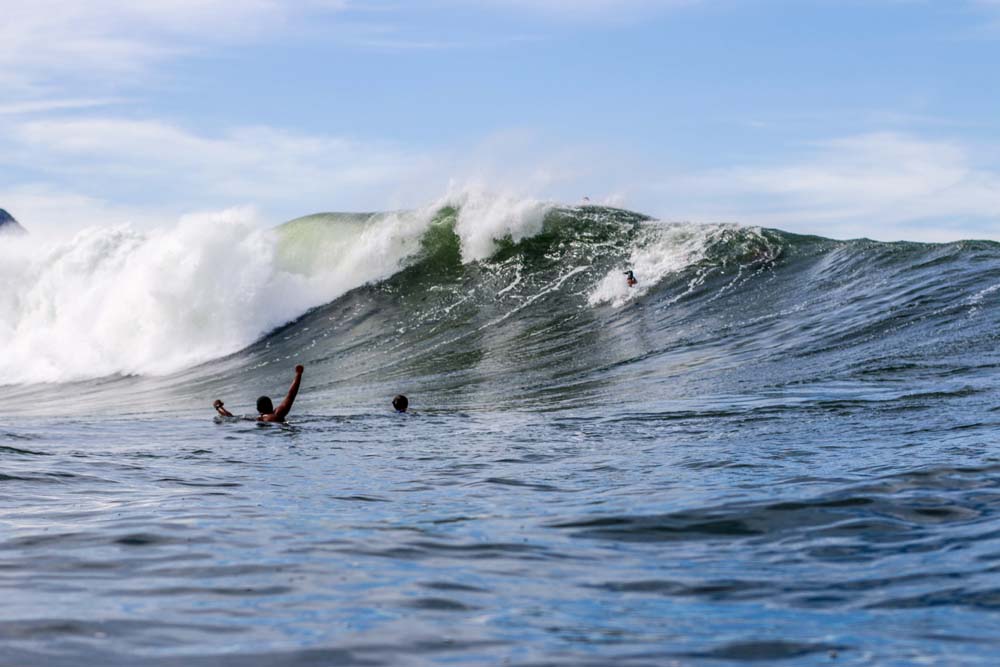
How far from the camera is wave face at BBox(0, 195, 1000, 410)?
53.1 feet

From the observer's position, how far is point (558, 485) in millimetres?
7578

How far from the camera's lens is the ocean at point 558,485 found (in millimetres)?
4055

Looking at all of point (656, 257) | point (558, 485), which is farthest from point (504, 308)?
point (558, 485)

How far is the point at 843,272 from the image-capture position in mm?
22609

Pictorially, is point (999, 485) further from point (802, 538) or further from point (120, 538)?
point (120, 538)

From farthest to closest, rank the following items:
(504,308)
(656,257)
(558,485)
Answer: (656,257), (504,308), (558,485)

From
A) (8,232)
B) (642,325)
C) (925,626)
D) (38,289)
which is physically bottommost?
(925,626)

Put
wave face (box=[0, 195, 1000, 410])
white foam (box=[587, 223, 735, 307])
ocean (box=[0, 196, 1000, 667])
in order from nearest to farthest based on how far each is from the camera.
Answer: ocean (box=[0, 196, 1000, 667]) → wave face (box=[0, 195, 1000, 410]) → white foam (box=[587, 223, 735, 307])

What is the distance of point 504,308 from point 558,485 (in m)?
16.7

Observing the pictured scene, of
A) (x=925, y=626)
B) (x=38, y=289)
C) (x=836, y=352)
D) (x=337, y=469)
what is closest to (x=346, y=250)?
(x=38, y=289)

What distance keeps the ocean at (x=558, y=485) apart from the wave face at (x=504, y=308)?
0.47 feet

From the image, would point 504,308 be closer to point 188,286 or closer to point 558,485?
point 188,286

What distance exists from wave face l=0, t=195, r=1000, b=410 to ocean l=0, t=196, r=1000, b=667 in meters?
0.14

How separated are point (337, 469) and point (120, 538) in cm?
315
